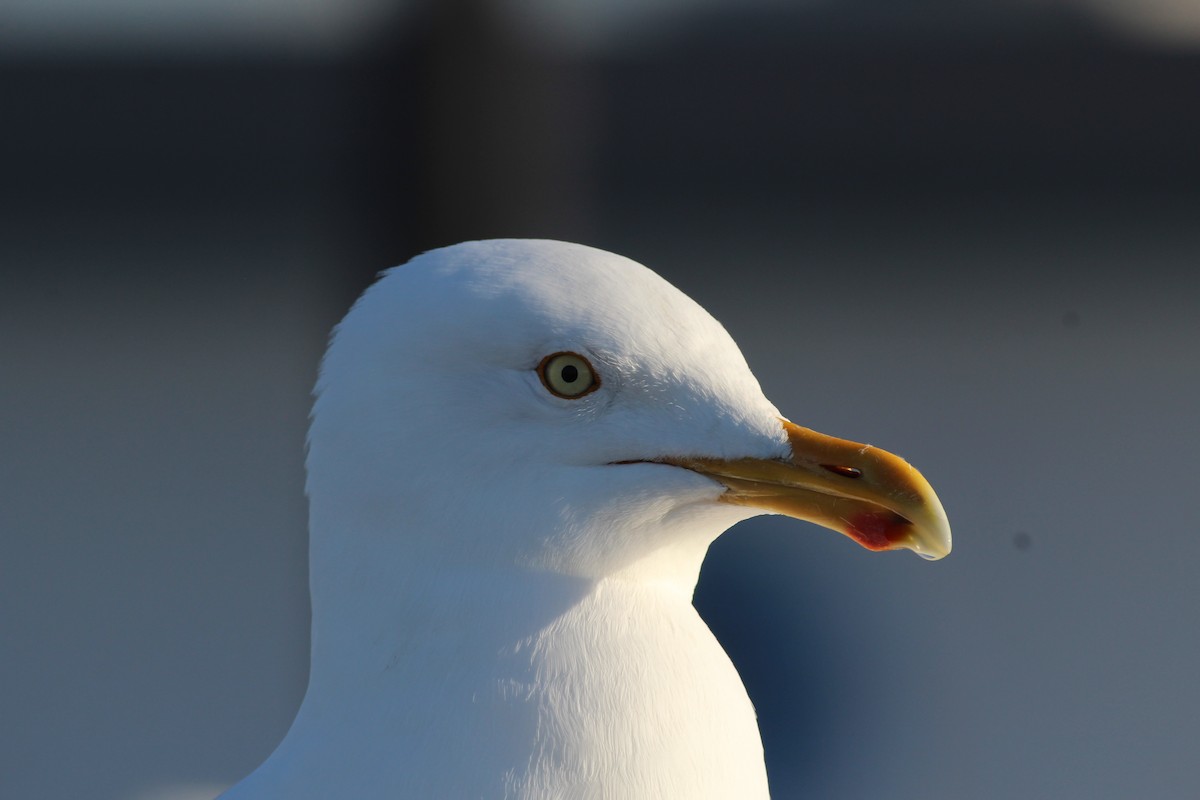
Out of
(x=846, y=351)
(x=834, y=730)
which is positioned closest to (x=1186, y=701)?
(x=834, y=730)

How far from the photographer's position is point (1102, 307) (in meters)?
10.2

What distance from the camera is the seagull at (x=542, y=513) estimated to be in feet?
4.14

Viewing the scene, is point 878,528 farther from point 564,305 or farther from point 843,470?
point 564,305

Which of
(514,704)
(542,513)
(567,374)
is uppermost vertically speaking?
(567,374)

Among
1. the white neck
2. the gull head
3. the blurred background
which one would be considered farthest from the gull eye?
the blurred background

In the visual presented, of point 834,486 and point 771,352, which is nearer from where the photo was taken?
point 834,486

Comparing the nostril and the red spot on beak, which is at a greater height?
the nostril

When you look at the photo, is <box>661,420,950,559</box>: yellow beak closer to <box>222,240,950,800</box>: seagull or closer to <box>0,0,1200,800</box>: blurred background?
<box>222,240,950,800</box>: seagull

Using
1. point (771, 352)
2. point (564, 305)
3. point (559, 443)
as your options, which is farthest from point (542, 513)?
point (771, 352)

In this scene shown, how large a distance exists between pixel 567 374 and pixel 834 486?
0.78 ft

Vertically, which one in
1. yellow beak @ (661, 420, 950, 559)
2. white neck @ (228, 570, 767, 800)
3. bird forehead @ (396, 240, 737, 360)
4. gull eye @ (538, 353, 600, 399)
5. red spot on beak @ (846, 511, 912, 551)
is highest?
bird forehead @ (396, 240, 737, 360)

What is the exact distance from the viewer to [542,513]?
1.29m

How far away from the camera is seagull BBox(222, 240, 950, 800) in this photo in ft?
4.14

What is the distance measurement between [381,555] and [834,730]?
4.64m
